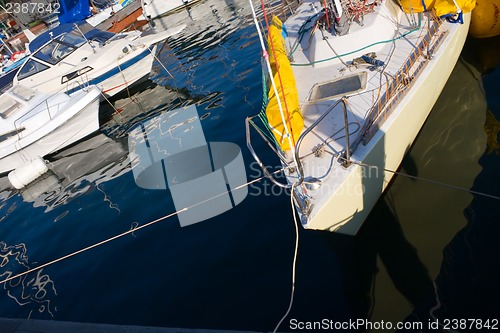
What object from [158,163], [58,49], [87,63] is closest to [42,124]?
[87,63]

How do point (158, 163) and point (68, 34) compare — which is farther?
point (68, 34)

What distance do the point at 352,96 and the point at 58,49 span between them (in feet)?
41.2

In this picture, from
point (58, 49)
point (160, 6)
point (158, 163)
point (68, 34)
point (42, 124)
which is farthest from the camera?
point (160, 6)

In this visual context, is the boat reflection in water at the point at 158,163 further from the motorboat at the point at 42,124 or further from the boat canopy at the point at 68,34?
the boat canopy at the point at 68,34

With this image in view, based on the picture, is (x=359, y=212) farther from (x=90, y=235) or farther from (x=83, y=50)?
(x=83, y=50)

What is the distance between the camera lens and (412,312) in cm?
491

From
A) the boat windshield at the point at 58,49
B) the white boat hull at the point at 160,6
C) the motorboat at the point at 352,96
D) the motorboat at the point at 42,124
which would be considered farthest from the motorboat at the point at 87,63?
the white boat hull at the point at 160,6

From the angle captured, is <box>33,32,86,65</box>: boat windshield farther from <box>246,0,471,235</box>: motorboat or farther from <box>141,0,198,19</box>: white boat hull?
<box>141,0,198,19</box>: white boat hull

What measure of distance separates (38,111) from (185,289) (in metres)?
9.27

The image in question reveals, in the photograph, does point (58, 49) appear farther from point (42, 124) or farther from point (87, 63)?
point (42, 124)

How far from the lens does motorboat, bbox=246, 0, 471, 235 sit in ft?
16.7

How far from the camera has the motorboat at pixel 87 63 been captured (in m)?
13.7

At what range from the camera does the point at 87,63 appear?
1379 centimetres


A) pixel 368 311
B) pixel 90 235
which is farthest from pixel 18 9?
pixel 368 311
